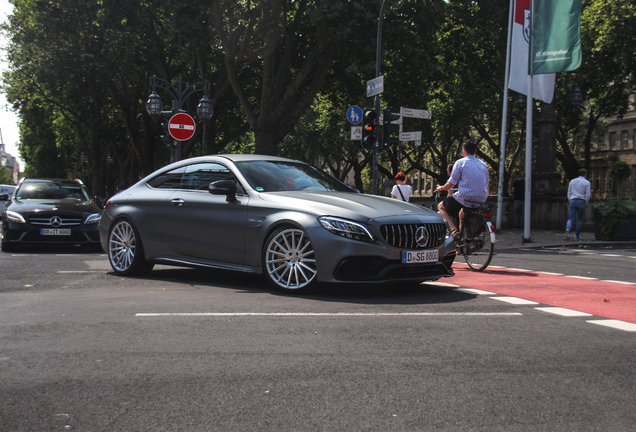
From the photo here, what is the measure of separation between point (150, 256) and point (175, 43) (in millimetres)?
15300

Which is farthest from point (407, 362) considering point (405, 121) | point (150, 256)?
point (405, 121)

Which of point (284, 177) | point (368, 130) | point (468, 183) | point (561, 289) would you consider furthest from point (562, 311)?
point (368, 130)

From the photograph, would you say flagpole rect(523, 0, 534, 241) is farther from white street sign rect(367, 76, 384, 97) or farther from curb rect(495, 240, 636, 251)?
white street sign rect(367, 76, 384, 97)

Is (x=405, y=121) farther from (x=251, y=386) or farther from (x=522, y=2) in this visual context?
(x=251, y=386)

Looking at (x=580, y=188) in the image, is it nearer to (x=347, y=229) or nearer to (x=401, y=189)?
(x=401, y=189)

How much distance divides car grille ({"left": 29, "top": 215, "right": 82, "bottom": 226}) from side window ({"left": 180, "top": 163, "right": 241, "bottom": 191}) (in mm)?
5773

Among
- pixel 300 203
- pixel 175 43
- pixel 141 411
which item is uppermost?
pixel 175 43

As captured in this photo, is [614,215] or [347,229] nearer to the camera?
[347,229]

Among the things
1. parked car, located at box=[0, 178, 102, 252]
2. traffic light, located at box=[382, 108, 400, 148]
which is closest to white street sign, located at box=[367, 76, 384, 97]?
traffic light, located at box=[382, 108, 400, 148]

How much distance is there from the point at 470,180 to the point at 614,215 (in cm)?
983

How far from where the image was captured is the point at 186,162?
8953 mm

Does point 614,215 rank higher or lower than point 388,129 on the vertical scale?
lower

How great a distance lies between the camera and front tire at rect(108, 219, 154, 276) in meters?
9.01

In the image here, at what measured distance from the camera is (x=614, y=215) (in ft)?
61.3
